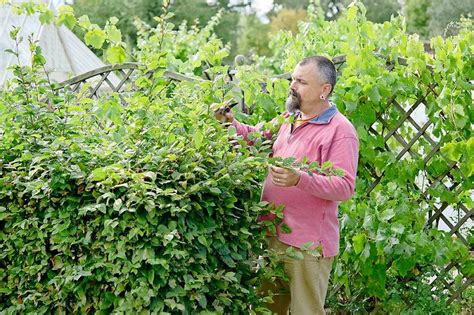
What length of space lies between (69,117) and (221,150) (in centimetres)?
82

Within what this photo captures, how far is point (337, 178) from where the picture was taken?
10.5ft

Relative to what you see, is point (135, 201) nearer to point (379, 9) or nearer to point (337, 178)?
point (337, 178)

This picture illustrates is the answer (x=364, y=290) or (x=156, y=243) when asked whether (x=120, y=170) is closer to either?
(x=156, y=243)

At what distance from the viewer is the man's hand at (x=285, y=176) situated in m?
3.08

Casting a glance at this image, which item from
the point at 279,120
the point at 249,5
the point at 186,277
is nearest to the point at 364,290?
the point at 279,120

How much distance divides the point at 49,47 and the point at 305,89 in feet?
16.3

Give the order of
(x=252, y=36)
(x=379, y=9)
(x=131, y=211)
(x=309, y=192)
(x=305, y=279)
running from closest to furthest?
(x=131, y=211) < (x=309, y=192) < (x=305, y=279) < (x=379, y=9) < (x=252, y=36)

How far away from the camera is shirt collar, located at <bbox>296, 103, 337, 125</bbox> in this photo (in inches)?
133

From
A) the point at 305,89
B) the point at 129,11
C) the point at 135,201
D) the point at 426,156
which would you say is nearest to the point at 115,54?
the point at 135,201

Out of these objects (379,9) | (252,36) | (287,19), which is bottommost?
(252,36)

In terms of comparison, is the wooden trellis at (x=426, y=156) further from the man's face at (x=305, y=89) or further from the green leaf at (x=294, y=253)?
the green leaf at (x=294, y=253)

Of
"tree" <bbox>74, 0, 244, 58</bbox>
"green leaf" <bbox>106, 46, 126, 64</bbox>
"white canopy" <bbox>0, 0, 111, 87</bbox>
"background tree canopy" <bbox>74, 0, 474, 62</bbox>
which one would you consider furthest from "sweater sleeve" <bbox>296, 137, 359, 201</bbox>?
"tree" <bbox>74, 0, 244, 58</bbox>

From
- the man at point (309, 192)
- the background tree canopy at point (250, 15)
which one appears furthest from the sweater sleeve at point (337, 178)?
the background tree canopy at point (250, 15)

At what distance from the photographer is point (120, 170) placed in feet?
9.70
